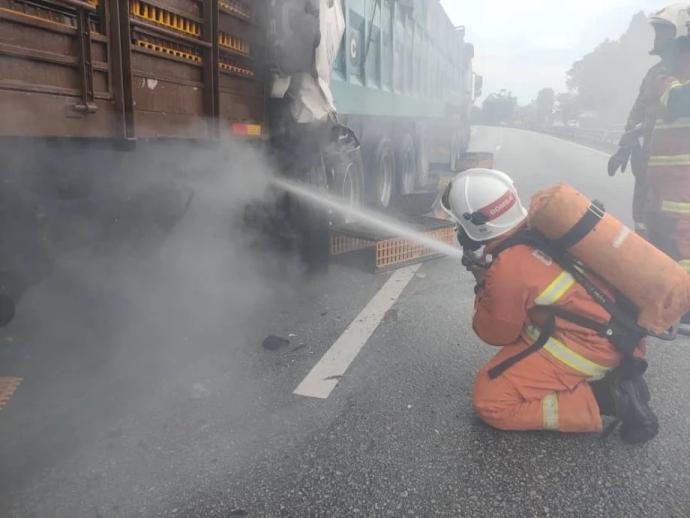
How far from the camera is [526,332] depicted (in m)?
2.63

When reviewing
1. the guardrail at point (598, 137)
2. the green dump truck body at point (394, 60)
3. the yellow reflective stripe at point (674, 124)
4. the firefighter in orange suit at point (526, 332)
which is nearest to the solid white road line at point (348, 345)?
the firefighter in orange suit at point (526, 332)

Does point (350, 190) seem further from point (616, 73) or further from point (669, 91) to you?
point (616, 73)

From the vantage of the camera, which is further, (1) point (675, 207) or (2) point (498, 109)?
(2) point (498, 109)

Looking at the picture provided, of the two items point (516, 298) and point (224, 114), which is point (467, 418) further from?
point (224, 114)

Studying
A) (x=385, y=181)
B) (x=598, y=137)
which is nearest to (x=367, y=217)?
(x=385, y=181)

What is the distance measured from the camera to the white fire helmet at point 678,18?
3.84 meters

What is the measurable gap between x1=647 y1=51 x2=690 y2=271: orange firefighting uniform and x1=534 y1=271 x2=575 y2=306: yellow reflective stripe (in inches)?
68.6

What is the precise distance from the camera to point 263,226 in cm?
467

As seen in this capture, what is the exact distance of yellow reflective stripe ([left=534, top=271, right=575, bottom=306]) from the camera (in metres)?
2.41

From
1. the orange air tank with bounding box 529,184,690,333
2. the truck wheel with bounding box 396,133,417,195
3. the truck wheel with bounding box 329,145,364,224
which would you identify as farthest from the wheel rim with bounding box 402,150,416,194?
the orange air tank with bounding box 529,184,690,333

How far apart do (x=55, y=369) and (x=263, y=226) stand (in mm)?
2011

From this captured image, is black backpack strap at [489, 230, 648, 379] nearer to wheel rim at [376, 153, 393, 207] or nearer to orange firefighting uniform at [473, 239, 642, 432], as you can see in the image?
orange firefighting uniform at [473, 239, 642, 432]

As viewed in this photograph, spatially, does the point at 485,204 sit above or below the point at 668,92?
below

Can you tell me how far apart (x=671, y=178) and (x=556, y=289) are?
→ 200 cm
